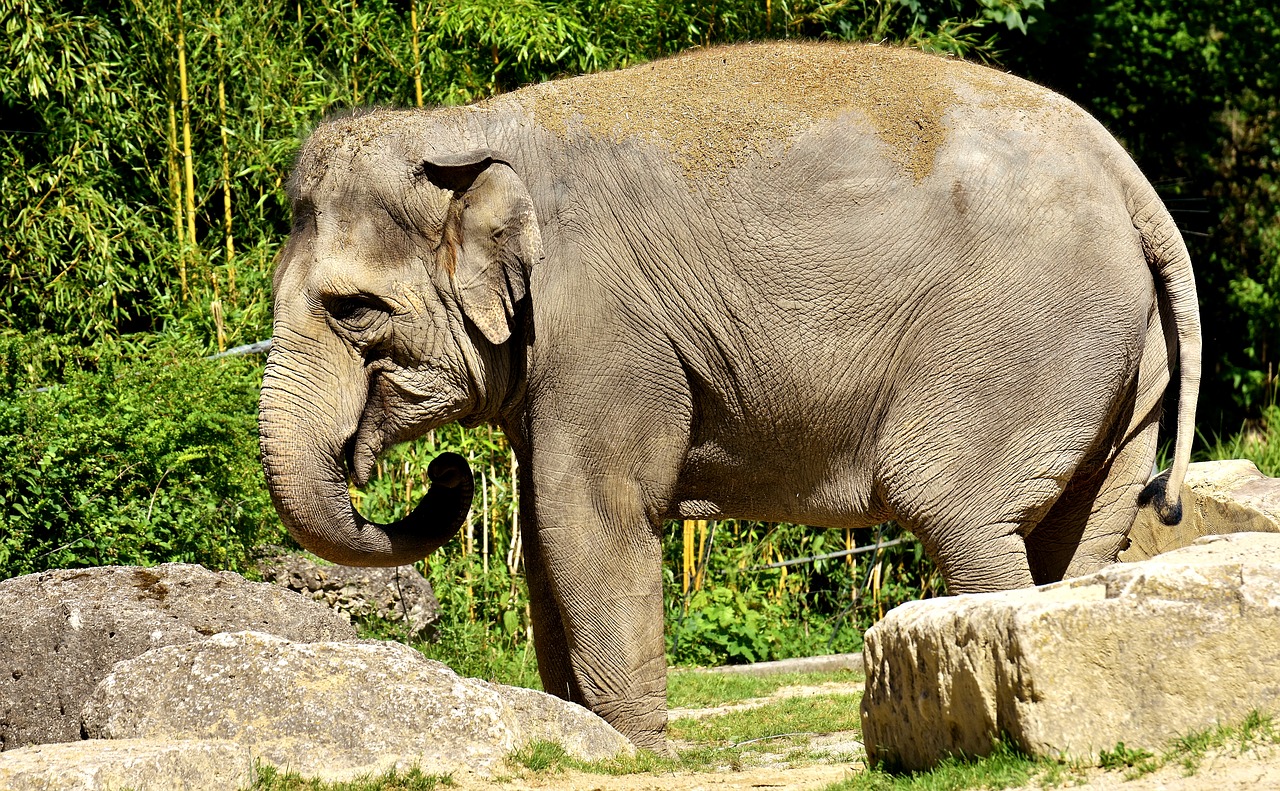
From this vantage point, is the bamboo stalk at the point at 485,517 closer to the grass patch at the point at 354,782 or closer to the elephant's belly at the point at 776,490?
the elephant's belly at the point at 776,490

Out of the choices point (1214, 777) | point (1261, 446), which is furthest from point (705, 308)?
point (1261, 446)

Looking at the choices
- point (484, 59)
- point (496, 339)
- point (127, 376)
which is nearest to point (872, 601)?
point (484, 59)

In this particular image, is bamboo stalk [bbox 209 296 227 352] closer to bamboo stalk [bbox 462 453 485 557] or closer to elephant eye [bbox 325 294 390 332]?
bamboo stalk [bbox 462 453 485 557]

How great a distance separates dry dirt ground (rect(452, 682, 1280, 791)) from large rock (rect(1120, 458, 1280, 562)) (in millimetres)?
2683

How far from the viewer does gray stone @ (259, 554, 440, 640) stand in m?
9.30

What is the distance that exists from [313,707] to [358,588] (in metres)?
4.14

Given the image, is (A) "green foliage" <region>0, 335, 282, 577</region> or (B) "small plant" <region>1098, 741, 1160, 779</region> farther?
(A) "green foliage" <region>0, 335, 282, 577</region>

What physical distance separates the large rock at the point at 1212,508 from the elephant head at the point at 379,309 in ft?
14.7

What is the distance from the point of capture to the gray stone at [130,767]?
450 cm

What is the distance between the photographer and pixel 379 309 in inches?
238

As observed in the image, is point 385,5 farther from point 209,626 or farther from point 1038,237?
point 1038,237

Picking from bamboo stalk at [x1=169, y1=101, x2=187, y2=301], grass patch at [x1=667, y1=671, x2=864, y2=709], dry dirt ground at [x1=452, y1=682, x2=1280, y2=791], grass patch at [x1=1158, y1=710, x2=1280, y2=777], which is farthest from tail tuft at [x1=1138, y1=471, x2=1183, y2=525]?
bamboo stalk at [x1=169, y1=101, x2=187, y2=301]

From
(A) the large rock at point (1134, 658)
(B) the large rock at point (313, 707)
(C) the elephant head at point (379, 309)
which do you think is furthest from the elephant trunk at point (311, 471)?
(A) the large rock at point (1134, 658)

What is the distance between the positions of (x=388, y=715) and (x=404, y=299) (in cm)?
161
